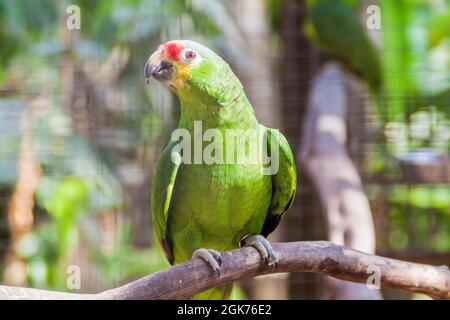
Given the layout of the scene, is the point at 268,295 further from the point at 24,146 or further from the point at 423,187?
the point at 24,146

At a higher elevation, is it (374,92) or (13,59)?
(13,59)

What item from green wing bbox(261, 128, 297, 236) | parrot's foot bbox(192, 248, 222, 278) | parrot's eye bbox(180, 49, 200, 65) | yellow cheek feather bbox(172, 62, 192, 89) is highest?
parrot's eye bbox(180, 49, 200, 65)

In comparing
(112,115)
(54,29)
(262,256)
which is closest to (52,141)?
(112,115)

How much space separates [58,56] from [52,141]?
31cm

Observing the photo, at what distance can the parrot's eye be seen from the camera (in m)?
0.79

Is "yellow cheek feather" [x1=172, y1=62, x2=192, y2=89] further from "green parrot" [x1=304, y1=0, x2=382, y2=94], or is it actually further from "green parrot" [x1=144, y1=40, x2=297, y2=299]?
"green parrot" [x1=304, y1=0, x2=382, y2=94]

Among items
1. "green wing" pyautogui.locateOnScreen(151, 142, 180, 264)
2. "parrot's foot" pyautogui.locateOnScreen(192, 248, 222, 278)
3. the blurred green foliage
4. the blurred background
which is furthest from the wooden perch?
the blurred green foliage

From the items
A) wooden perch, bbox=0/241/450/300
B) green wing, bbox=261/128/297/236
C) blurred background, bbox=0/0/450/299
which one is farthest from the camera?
blurred background, bbox=0/0/450/299

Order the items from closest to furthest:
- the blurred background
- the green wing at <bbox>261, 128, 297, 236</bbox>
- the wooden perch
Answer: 1. the wooden perch
2. the green wing at <bbox>261, 128, 297, 236</bbox>
3. the blurred background

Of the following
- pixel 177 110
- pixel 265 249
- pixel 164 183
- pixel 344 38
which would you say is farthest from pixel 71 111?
pixel 265 249

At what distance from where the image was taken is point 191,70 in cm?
81

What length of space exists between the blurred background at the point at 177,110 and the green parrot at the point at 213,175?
79cm

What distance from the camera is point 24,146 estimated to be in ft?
6.46
